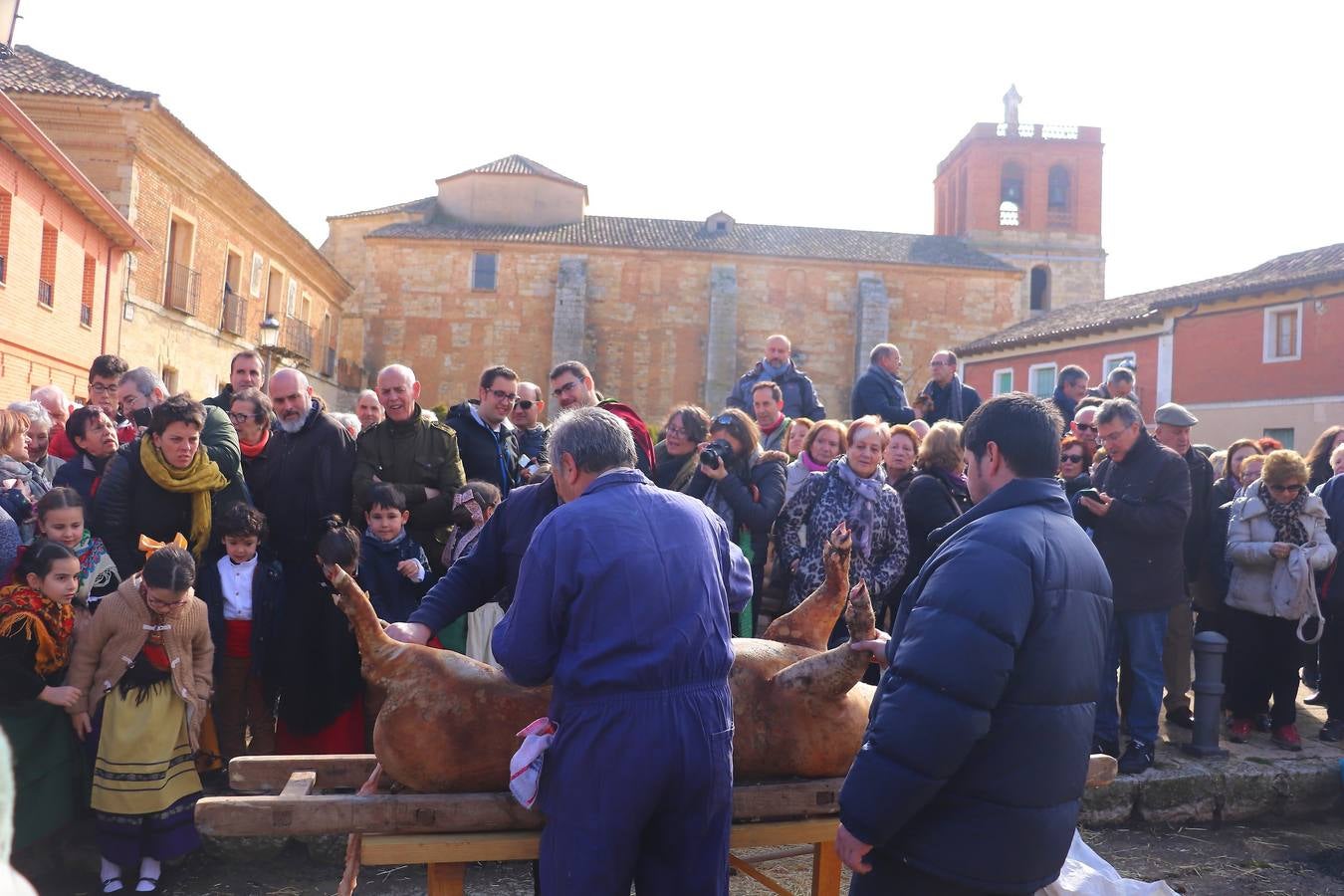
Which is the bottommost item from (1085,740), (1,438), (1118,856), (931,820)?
(1118,856)

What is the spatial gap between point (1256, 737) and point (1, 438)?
26.5 ft

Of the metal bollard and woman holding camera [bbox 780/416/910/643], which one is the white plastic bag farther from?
the metal bollard

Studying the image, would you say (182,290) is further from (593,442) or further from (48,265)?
(593,442)

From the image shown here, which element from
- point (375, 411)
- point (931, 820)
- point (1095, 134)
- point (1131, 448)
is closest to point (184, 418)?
point (375, 411)

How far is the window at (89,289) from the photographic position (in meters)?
18.1

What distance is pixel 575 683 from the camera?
2.61 m

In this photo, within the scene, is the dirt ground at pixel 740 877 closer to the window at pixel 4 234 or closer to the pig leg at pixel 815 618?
the pig leg at pixel 815 618

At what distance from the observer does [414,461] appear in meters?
5.64

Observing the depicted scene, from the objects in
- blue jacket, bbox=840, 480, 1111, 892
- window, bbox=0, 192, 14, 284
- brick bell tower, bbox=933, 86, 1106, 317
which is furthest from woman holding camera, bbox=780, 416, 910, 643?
brick bell tower, bbox=933, 86, 1106, 317

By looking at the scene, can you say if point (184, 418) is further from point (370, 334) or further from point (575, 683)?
point (370, 334)

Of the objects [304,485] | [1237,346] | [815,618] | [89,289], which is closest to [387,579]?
[304,485]

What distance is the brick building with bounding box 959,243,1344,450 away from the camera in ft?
74.1

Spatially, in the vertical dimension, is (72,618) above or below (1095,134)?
below

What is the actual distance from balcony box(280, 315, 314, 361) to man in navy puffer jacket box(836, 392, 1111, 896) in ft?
93.6
